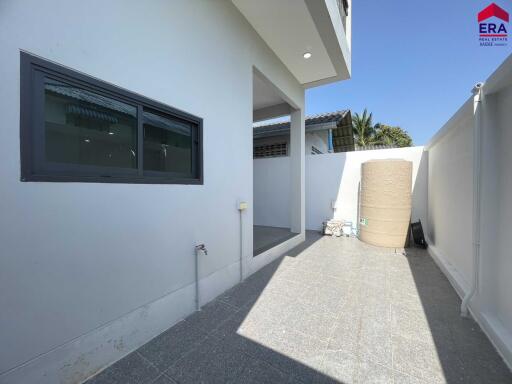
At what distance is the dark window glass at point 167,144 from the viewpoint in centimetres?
187

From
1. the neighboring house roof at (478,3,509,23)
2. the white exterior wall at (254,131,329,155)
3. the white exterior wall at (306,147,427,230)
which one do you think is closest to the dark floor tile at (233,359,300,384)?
the white exterior wall at (306,147,427,230)

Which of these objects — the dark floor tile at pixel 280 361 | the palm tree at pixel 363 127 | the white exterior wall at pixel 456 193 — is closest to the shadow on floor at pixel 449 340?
the white exterior wall at pixel 456 193

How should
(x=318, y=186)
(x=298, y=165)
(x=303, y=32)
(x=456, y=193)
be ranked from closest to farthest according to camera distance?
(x=456, y=193) < (x=303, y=32) < (x=298, y=165) < (x=318, y=186)

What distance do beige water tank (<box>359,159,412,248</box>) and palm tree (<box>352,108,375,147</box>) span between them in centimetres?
1594

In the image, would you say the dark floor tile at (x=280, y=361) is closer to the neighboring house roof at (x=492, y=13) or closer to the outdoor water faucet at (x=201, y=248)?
the outdoor water faucet at (x=201, y=248)

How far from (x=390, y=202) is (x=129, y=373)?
5.04 m

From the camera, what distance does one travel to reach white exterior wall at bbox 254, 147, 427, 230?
5.82 m

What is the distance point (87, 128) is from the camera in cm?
146

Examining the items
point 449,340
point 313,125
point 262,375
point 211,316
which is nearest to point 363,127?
point 313,125

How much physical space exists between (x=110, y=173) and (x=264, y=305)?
2.01 metres

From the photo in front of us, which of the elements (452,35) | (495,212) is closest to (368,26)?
(452,35)

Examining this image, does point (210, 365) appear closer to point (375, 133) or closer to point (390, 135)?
point (375, 133)

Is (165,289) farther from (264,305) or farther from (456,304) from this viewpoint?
(456,304)

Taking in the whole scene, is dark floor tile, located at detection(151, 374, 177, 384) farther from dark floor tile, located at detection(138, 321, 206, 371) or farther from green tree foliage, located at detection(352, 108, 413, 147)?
green tree foliage, located at detection(352, 108, 413, 147)
